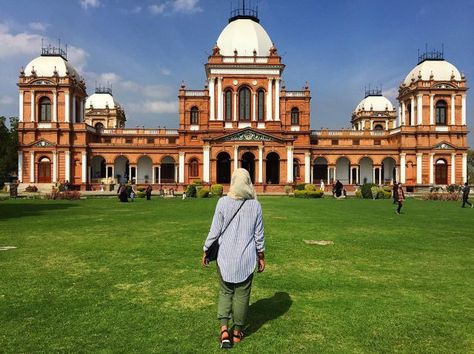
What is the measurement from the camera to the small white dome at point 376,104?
7138 cm

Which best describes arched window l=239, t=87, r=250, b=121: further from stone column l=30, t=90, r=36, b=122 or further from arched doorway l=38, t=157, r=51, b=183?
stone column l=30, t=90, r=36, b=122

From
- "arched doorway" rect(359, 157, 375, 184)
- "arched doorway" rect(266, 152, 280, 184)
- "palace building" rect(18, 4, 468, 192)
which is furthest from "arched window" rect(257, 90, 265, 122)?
"arched doorway" rect(359, 157, 375, 184)

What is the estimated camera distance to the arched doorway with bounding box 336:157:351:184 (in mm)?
52094

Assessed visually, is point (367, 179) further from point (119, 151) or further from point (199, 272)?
point (199, 272)

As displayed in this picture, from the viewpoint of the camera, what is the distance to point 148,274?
283 inches

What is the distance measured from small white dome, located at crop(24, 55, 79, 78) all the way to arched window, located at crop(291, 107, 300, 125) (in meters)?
27.9

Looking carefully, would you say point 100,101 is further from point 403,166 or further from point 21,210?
point 21,210

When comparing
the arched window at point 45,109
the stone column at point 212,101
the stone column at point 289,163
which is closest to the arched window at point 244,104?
the stone column at point 212,101

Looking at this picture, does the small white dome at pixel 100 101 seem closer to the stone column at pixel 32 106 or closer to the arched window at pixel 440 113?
the stone column at pixel 32 106

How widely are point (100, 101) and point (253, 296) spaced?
7067 cm

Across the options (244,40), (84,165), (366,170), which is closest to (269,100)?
(244,40)

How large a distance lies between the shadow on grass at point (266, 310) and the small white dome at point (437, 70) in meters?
51.7

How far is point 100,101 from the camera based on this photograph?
70625 millimetres

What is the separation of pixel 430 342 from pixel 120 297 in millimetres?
4177
